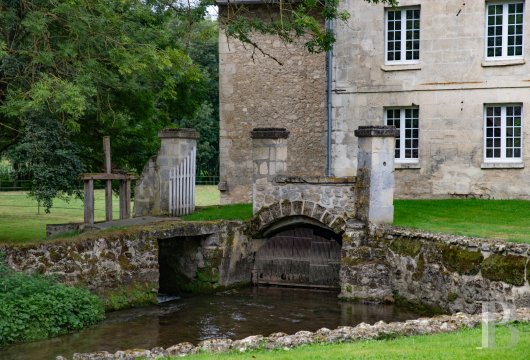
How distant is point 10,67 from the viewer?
18.2 meters

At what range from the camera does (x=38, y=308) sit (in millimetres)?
13703

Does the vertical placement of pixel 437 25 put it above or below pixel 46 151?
above

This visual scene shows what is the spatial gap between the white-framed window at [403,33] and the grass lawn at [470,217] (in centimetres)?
427

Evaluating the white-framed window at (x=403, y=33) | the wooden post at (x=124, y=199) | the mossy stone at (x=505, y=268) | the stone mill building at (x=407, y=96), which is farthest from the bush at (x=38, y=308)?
the white-framed window at (x=403, y=33)

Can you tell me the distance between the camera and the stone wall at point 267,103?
2431cm

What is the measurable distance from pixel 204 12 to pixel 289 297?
6560 mm

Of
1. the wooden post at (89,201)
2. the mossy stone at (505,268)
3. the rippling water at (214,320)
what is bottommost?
the rippling water at (214,320)

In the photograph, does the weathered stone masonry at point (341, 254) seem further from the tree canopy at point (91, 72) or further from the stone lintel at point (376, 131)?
the tree canopy at point (91, 72)

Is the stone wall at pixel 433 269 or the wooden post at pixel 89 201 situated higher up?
the wooden post at pixel 89 201

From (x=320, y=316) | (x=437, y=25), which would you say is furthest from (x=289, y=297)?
(x=437, y=25)

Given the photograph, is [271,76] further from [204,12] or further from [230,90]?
[204,12]

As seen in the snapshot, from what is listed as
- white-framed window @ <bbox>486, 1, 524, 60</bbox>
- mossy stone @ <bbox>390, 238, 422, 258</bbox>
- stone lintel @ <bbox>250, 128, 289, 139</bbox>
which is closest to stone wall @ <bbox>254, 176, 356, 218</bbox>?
stone lintel @ <bbox>250, 128, 289, 139</bbox>

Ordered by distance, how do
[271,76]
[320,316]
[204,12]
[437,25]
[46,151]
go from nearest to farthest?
[320,316]
[204,12]
[46,151]
[437,25]
[271,76]

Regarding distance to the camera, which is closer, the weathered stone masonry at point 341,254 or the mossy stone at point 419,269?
the weathered stone masonry at point 341,254
